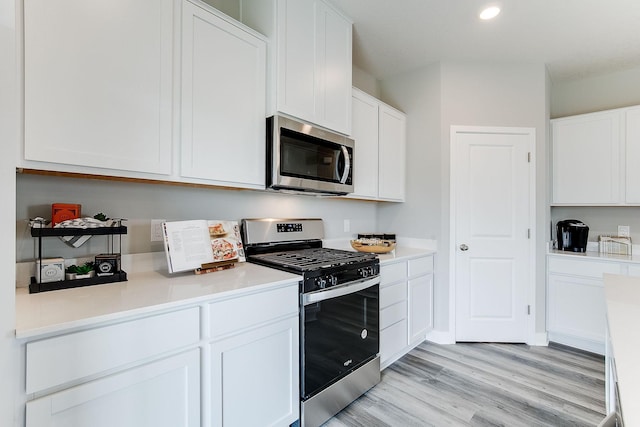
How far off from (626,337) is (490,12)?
7.32 feet

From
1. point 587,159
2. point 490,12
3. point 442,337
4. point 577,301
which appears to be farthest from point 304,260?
point 587,159

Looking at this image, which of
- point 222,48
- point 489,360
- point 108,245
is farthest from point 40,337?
point 489,360

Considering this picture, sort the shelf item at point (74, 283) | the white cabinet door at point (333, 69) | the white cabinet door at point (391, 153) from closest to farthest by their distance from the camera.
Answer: the shelf item at point (74, 283)
the white cabinet door at point (333, 69)
the white cabinet door at point (391, 153)

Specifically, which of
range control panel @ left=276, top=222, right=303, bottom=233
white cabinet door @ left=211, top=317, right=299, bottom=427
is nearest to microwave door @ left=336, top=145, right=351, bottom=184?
range control panel @ left=276, top=222, right=303, bottom=233

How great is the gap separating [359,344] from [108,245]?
1.53 m

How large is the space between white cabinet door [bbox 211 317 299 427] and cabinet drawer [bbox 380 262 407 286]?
0.90 metres

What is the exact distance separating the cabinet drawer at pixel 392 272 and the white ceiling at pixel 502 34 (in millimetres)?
1865

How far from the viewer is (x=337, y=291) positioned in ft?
5.63

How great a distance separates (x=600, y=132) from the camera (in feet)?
9.45

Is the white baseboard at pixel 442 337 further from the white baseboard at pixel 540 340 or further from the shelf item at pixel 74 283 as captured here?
the shelf item at pixel 74 283

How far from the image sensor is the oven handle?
1583 mm

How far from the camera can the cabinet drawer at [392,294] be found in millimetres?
2232

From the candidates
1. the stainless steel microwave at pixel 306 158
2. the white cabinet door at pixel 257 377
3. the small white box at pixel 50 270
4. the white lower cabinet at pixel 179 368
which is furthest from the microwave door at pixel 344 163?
the small white box at pixel 50 270

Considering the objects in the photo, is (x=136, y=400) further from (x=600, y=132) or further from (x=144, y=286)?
(x=600, y=132)
